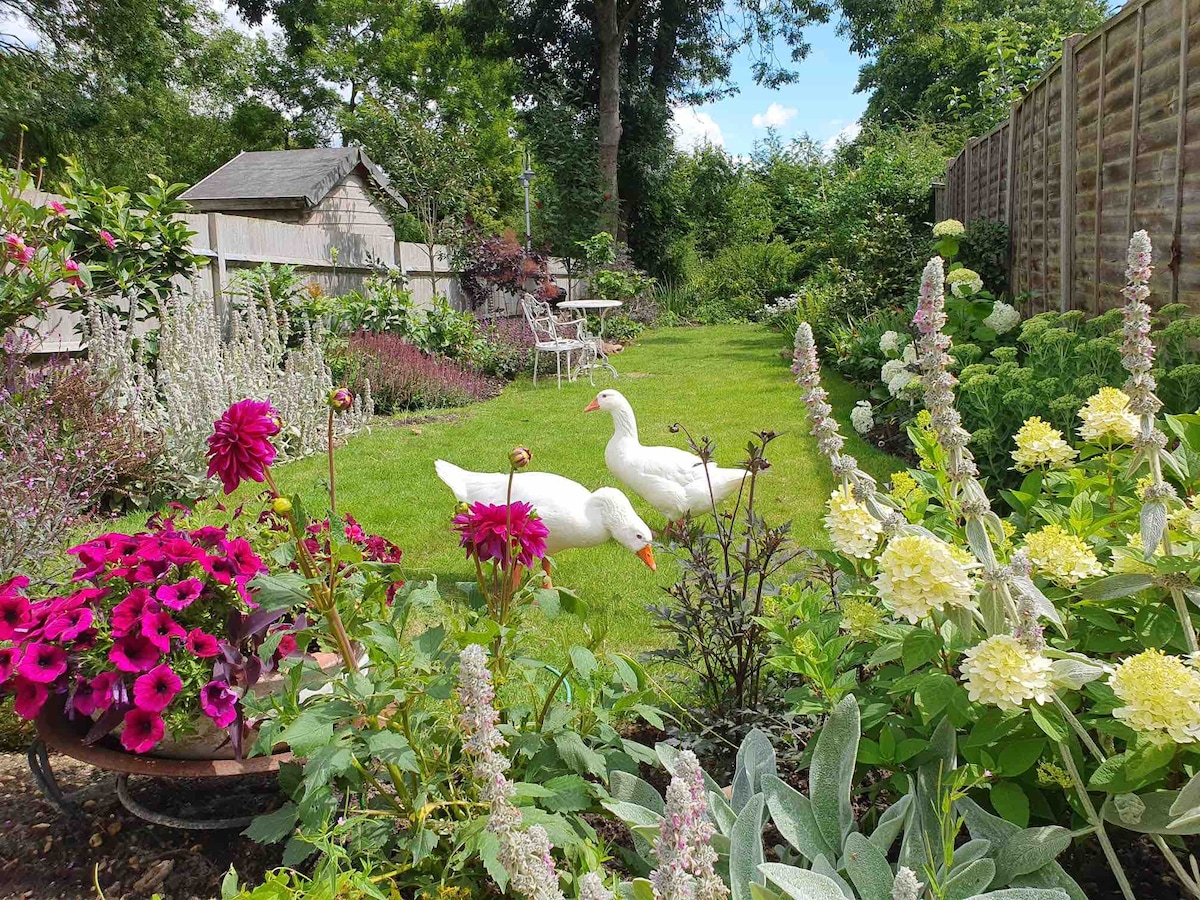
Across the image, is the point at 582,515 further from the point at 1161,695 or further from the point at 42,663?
the point at 1161,695

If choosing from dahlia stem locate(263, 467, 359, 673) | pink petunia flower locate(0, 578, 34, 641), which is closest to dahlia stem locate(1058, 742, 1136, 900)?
dahlia stem locate(263, 467, 359, 673)

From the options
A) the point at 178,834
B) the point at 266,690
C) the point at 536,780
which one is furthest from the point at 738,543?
the point at 178,834

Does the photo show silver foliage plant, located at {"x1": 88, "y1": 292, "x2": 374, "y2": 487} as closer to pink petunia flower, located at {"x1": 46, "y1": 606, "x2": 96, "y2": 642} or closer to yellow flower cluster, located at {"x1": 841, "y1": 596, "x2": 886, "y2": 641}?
pink petunia flower, located at {"x1": 46, "y1": 606, "x2": 96, "y2": 642}

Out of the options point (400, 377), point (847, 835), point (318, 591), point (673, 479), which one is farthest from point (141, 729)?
point (400, 377)

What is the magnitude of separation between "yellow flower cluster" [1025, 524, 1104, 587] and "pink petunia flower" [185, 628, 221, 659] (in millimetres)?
1617

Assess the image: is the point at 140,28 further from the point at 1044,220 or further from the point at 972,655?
the point at 972,655

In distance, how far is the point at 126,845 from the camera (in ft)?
6.32

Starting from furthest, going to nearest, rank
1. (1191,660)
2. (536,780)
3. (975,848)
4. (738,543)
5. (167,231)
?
(167,231) < (738,543) < (536,780) < (975,848) < (1191,660)

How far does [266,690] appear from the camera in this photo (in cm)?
203

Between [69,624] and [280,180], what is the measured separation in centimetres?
1210

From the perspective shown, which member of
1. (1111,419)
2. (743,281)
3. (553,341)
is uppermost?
(743,281)

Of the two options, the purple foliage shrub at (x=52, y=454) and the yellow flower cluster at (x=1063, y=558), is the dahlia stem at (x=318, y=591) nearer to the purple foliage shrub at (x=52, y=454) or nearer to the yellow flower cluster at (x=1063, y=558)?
the yellow flower cluster at (x=1063, y=558)

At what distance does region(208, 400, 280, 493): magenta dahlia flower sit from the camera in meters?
1.58

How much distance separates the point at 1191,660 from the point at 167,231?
6.54m
